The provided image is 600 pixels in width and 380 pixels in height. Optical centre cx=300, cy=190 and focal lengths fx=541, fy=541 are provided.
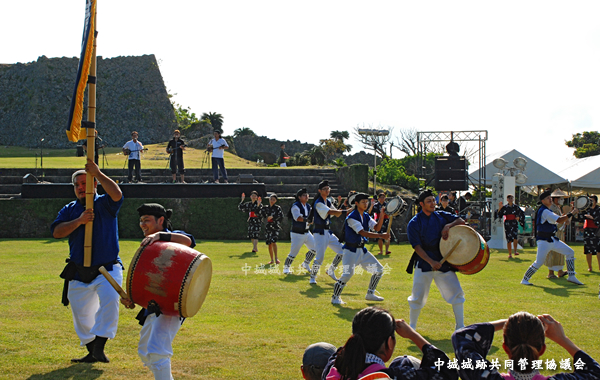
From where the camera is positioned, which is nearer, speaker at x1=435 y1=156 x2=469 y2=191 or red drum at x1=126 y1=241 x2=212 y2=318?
red drum at x1=126 y1=241 x2=212 y2=318

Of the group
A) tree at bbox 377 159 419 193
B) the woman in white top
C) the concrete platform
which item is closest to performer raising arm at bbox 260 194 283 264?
→ the concrete platform

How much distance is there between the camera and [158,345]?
3979 millimetres

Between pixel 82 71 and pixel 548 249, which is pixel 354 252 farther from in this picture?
pixel 82 71

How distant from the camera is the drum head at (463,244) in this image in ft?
20.7

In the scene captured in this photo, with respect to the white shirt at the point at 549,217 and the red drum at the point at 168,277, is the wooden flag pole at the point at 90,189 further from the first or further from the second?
the white shirt at the point at 549,217

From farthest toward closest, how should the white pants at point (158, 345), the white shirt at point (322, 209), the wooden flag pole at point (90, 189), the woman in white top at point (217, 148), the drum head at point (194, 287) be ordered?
the woman in white top at point (217, 148), the white shirt at point (322, 209), the wooden flag pole at point (90, 189), the white pants at point (158, 345), the drum head at point (194, 287)

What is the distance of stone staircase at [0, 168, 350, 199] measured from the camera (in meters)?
22.2

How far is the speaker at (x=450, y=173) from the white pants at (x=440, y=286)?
1358 centimetres

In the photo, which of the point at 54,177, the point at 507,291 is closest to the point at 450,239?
the point at 507,291

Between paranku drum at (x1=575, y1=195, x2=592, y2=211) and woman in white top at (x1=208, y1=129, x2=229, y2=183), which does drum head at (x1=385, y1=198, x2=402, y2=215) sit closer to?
paranku drum at (x1=575, y1=195, x2=592, y2=211)

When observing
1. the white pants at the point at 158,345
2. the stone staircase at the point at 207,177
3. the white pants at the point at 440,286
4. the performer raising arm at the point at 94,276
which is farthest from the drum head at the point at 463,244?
the stone staircase at the point at 207,177

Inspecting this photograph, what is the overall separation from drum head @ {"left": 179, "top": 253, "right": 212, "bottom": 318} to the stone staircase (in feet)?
59.4

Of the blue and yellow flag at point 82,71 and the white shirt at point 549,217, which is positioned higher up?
the blue and yellow flag at point 82,71

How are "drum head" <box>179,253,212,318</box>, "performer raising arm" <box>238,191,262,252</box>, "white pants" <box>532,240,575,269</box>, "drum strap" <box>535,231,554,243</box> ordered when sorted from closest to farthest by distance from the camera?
"drum head" <box>179,253,212,318</box> → "white pants" <box>532,240,575,269</box> → "drum strap" <box>535,231,554,243</box> → "performer raising arm" <box>238,191,262,252</box>
